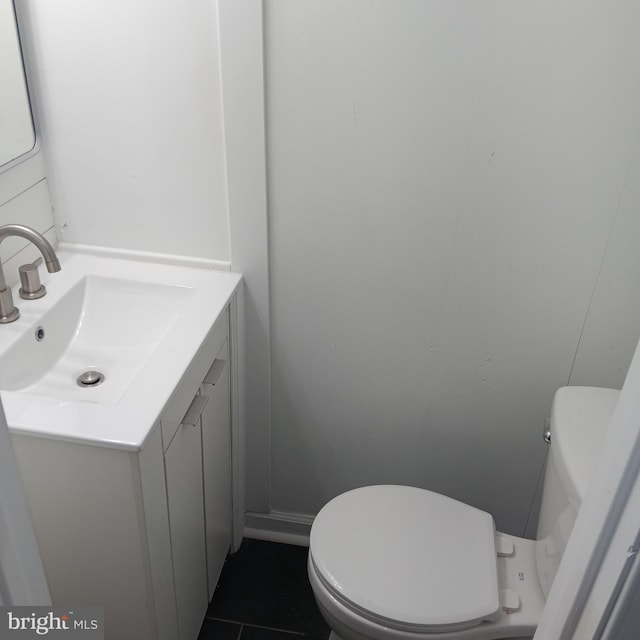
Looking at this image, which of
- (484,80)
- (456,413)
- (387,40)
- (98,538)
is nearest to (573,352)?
(456,413)

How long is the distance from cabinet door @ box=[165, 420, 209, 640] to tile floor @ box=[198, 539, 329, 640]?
4.6 inches

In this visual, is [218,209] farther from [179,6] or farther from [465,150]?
[465,150]

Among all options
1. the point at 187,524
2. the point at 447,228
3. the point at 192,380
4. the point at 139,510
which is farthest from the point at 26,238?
the point at 447,228

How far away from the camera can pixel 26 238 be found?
1.32m

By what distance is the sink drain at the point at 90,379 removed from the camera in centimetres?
140

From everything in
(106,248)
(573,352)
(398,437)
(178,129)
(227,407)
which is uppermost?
(178,129)

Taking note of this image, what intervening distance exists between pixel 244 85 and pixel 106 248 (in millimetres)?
523

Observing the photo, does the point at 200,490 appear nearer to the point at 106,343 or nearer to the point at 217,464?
the point at 217,464

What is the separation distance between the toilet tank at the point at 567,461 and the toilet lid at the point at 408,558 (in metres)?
0.11

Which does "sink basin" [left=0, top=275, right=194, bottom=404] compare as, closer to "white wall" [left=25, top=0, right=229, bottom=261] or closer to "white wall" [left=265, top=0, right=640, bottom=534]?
"white wall" [left=25, top=0, right=229, bottom=261]

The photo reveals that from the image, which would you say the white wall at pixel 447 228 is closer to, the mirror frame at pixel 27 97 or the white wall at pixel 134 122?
the white wall at pixel 134 122

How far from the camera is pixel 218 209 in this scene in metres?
1.57

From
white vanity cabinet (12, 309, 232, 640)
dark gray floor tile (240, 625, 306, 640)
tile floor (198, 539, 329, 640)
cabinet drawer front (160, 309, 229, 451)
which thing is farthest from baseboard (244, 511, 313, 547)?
cabinet drawer front (160, 309, 229, 451)

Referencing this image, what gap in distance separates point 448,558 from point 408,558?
0.08 meters
